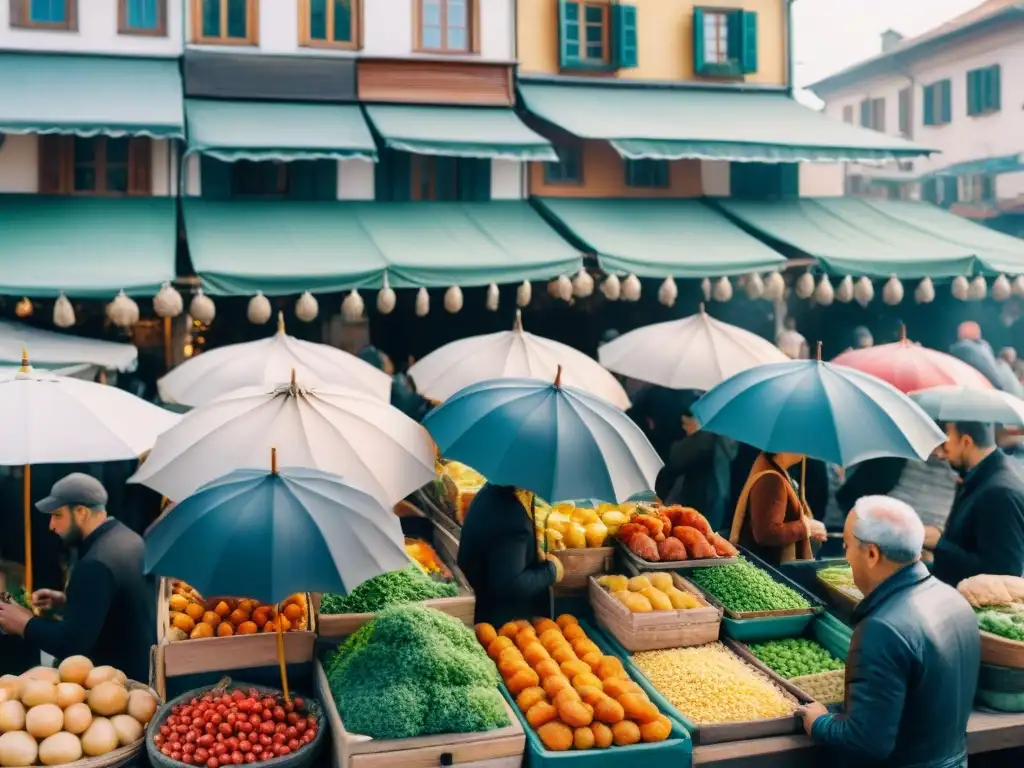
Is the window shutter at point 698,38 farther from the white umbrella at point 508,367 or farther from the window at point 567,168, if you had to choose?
the white umbrella at point 508,367

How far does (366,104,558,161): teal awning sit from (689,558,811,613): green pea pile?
832 cm

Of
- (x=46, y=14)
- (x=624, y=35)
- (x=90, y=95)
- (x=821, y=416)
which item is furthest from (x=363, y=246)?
(x=821, y=416)

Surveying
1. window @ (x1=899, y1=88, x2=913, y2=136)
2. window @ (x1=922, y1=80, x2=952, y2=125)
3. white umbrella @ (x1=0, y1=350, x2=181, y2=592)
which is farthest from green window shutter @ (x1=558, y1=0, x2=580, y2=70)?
window @ (x1=899, y1=88, x2=913, y2=136)

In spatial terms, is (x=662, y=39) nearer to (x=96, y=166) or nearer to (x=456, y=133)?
(x=456, y=133)

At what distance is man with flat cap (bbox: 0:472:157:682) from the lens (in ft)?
18.4

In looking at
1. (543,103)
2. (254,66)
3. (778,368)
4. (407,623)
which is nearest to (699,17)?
(543,103)

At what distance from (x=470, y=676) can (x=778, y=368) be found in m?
3.41

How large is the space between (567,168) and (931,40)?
1795 centimetres

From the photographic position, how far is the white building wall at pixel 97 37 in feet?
44.5

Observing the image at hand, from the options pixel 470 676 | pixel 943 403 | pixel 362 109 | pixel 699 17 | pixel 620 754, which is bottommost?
pixel 620 754

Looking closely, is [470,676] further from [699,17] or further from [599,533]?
[699,17]

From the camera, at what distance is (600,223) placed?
49.2 feet

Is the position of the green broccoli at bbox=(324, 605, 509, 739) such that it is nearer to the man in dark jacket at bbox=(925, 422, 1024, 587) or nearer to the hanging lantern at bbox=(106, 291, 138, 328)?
the man in dark jacket at bbox=(925, 422, 1024, 587)

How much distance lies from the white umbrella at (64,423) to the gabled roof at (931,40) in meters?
26.1
